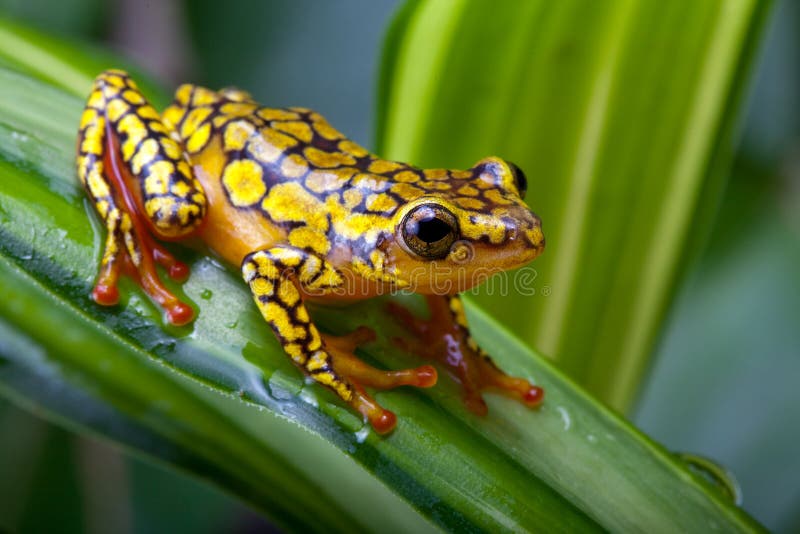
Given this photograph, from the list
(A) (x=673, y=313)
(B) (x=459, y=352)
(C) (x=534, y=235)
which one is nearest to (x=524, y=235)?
(C) (x=534, y=235)

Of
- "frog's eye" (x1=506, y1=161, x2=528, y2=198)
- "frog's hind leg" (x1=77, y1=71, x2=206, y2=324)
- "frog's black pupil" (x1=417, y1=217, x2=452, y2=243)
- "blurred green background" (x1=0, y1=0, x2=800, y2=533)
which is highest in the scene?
"frog's eye" (x1=506, y1=161, x2=528, y2=198)

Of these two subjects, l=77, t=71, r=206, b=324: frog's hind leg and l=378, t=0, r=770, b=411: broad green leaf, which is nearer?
l=77, t=71, r=206, b=324: frog's hind leg

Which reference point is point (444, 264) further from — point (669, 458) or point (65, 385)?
point (65, 385)

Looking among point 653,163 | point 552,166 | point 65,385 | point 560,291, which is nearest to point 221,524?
point 65,385

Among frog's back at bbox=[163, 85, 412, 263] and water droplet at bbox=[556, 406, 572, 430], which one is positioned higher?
frog's back at bbox=[163, 85, 412, 263]

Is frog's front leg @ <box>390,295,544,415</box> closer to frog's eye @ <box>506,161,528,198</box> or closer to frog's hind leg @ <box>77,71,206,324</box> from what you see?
frog's eye @ <box>506,161,528,198</box>

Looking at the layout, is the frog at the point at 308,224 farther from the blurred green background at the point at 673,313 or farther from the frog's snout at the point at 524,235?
the blurred green background at the point at 673,313

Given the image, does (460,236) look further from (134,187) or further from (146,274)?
(134,187)

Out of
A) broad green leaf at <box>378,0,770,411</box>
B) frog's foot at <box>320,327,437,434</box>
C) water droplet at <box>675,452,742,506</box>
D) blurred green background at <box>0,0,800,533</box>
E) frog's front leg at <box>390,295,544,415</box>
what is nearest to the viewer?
frog's foot at <box>320,327,437,434</box>

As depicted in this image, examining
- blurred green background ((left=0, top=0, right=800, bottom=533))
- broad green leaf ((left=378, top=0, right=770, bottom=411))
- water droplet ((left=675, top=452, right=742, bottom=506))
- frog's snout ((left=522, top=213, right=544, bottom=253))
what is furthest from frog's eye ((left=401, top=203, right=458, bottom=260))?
blurred green background ((left=0, top=0, right=800, bottom=533))
